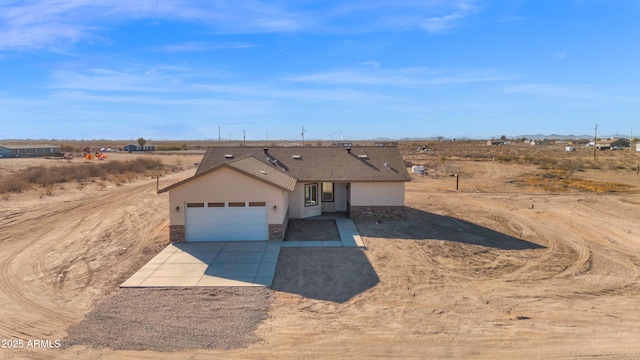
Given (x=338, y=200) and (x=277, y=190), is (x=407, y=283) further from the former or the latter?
(x=338, y=200)

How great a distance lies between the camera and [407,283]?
1494 centimetres

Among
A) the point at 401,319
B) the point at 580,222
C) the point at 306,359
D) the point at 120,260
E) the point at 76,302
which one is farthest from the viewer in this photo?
the point at 580,222

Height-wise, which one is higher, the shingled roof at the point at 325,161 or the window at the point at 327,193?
the shingled roof at the point at 325,161

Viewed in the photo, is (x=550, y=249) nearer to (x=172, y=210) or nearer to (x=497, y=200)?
(x=497, y=200)

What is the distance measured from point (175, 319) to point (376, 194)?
49.8ft

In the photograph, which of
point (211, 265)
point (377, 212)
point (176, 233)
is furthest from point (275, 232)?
point (377, 212)

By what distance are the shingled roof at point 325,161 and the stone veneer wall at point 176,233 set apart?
16.0ft

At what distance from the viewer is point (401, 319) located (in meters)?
12.0

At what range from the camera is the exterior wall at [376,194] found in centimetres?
2472

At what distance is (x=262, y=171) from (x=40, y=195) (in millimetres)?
21982

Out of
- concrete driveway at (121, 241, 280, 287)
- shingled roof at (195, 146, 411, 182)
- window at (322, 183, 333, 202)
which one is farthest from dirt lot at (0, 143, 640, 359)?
window at (322, 183, 333, 202)

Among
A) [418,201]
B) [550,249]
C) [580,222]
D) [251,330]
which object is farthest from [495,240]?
[251,330]

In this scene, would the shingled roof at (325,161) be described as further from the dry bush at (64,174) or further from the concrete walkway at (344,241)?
the dry bush at (64,174)

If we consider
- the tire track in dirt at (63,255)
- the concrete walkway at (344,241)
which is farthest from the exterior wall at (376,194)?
the tire track in dirt at (63,255)
